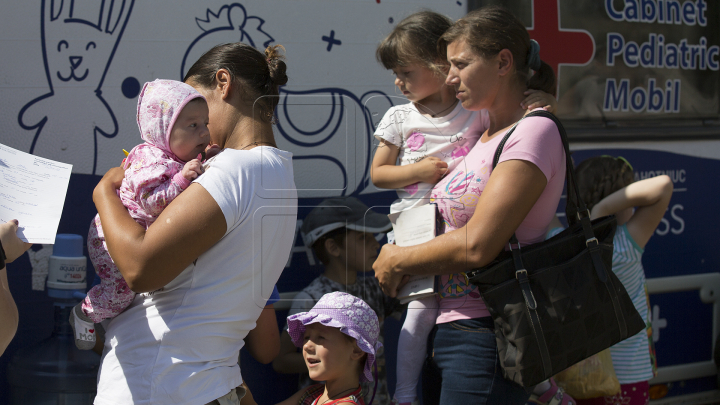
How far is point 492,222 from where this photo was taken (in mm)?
1637

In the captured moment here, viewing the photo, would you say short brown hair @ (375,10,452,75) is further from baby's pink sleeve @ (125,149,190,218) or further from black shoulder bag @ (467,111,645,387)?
baby's pink sleeve @ (125,149,190,218)

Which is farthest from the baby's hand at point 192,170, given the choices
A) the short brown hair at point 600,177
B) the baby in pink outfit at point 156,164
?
the short brown hair at point 600,177

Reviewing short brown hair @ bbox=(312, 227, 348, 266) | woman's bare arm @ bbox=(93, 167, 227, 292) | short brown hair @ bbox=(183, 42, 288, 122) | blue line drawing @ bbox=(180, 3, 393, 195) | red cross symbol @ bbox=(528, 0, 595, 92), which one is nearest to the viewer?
woman's bare arm @ bbox=(93, 167, 227, 292)

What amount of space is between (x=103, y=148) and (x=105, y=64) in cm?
32

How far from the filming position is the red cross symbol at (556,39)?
2.91 metres

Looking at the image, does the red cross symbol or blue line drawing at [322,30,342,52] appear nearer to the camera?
blue line drawing at [322,30,342,52]

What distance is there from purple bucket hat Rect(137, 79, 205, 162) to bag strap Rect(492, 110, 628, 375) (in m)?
0.88

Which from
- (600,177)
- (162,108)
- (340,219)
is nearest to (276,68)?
(162,108)

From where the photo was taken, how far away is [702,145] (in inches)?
131

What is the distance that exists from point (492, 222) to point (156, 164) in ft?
2.93

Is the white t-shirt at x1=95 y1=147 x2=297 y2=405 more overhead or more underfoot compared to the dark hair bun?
more underfoot

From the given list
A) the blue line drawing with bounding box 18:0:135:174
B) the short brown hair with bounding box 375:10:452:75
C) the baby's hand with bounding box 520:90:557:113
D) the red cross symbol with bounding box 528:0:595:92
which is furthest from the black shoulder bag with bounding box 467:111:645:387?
the blue line drawing with bounding box 18:0:135:174

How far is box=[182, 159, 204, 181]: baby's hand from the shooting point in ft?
4.80

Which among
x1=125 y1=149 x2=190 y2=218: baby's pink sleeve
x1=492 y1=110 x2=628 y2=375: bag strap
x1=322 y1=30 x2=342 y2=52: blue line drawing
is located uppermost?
x1=322 y1=30 x2=342 y2=52: blue line drawing
